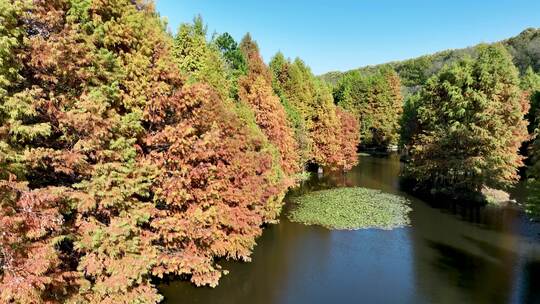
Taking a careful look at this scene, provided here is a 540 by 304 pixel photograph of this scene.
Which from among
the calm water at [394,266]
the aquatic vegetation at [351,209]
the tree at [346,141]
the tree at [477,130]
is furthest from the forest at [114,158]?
the tree at [346,141]

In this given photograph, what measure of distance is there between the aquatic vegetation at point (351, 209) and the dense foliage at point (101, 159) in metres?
13.3

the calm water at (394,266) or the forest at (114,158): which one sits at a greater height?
the forest at (114,158)

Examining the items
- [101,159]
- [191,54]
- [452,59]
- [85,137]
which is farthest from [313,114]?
[452,59]

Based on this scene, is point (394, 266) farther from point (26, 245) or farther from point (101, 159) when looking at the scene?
point (26, 245)

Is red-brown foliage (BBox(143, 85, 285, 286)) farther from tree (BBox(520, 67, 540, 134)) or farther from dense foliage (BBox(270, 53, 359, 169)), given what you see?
tree (BBox(520, 67, 540, 134))

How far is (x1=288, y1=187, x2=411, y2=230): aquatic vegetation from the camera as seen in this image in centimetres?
3200

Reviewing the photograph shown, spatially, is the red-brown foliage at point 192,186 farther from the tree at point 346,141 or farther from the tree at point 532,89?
the tree at point 532,89

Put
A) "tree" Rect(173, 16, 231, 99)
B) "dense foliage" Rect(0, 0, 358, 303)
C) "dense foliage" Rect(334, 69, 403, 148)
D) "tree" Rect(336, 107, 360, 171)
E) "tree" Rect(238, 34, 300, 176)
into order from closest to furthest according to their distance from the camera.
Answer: "dense foliage" Rect(0, 0, 358, 303) → "tree" Rect(173, 16, 231, 99) → "tree" Rect(238, 34, 300, 176) → "tree" Rect(336, 107, 360, 171) → "dense foliage" Rect(334, 69, 403, 148)

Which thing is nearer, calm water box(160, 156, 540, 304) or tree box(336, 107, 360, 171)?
calm water box(160, 156, 540, 304)

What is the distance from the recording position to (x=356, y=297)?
1933cm

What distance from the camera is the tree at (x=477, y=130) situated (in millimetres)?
38344

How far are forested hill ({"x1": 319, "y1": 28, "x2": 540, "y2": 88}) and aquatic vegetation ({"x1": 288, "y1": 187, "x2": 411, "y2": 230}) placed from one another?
75095mm

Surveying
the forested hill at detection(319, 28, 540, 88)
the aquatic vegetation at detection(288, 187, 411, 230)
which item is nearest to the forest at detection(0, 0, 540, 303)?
the aquatic vegetation at detection(288, 187, 411, 230)

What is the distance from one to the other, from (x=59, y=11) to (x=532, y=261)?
27.9m
